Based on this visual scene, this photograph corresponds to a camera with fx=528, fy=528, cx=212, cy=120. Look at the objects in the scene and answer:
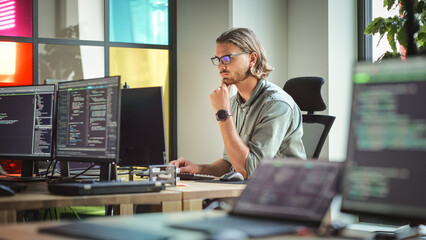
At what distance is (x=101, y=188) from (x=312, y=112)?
4.94 ft

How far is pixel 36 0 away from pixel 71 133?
3170 mm

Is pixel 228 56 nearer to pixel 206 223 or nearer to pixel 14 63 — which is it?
pixel 206 223

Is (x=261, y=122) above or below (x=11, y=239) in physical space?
above

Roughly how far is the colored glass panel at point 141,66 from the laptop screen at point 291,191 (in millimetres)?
4102

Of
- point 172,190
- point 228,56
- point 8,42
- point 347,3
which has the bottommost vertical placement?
point 172,190

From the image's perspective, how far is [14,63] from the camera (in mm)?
4973

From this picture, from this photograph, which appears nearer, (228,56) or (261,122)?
(261,122)

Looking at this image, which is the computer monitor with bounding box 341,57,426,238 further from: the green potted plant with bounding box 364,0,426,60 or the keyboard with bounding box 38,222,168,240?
the green potted plant with bounding box 364,0,426,60

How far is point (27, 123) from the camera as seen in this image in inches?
102

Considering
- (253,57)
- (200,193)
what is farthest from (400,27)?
(200,193)

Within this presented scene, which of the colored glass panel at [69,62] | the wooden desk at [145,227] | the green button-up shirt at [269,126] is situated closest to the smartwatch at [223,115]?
the green button-up shirt at [269,126]

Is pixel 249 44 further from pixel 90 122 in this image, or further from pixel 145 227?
pixel 145 227

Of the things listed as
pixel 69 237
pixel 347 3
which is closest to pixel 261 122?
pixel 69 237

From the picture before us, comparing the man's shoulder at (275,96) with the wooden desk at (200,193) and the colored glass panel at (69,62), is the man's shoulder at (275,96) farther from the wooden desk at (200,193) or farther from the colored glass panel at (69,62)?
the colored glass panel at (69,62)
